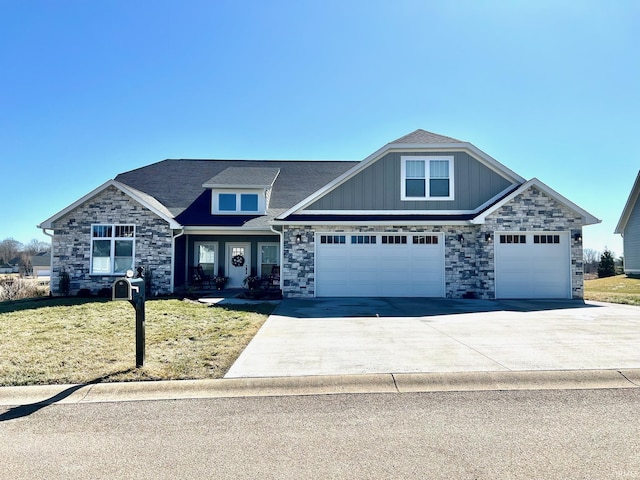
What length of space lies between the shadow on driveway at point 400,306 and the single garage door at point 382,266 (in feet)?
1.88

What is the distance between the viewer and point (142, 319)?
Answer: 5.71 metres

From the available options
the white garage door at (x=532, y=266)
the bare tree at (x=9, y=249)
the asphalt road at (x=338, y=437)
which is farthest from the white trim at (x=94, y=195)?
the bare tree at (x=9, y=249)

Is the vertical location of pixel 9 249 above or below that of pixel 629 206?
below

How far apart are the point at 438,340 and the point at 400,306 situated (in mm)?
4859

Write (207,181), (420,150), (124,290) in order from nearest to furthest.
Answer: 1. (124,290)
2. (420,150)
3. (207,181)

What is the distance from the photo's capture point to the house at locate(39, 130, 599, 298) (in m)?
14.2

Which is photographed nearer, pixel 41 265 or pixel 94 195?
pixel 94 195

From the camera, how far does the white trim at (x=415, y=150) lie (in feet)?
48.6

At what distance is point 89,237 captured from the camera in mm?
15594

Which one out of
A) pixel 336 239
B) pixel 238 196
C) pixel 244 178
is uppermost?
pixel 244 178

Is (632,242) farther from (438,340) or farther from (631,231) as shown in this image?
(438,340)

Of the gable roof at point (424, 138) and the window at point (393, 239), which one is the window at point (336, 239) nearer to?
the window at point (393, 239)

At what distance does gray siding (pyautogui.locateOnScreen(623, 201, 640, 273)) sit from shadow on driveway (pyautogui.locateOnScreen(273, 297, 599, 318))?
17652 mm

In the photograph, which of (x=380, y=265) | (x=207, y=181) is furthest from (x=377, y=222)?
(x=207, y=181)
